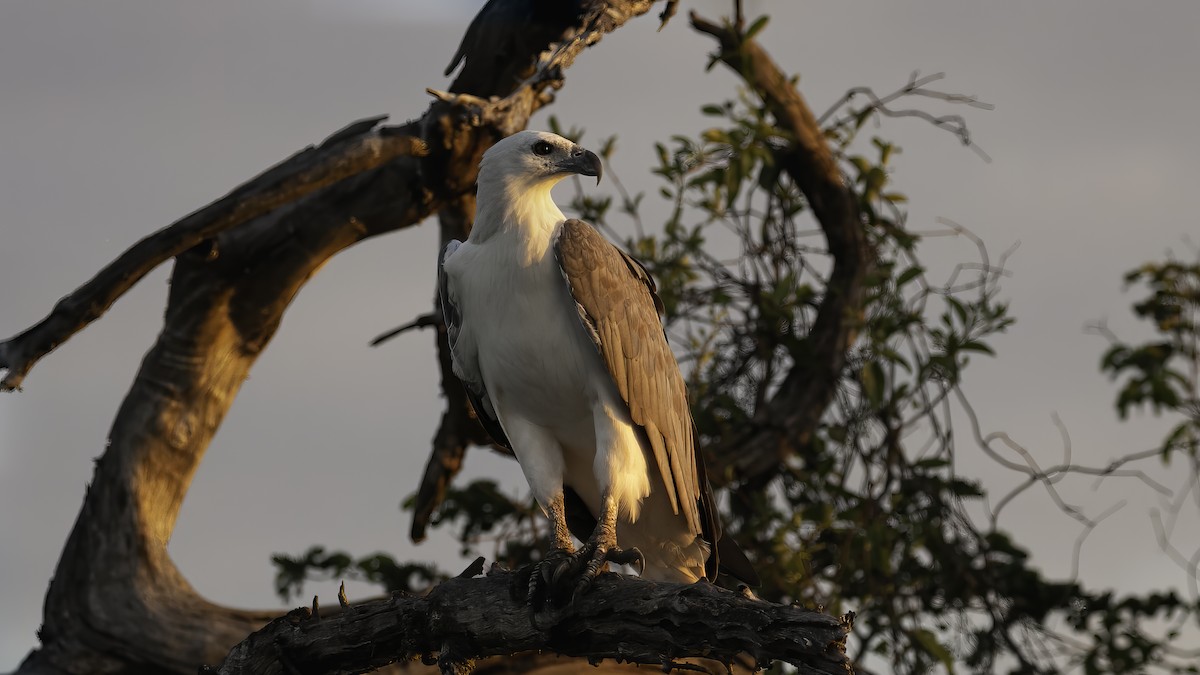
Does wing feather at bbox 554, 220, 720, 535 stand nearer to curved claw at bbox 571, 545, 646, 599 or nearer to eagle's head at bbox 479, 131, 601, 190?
eagle's head at bbox 479, 131, 601, 190

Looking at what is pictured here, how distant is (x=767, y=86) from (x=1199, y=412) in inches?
99.0

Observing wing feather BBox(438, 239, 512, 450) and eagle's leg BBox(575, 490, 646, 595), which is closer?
eagle's leg BBox(575, 490, 646, 595)

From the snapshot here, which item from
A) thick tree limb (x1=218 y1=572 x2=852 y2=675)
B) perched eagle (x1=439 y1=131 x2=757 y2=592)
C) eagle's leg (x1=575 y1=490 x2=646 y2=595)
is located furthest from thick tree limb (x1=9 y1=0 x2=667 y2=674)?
eagle's leg (x1=575 y1=490 x2=646 y2=595)

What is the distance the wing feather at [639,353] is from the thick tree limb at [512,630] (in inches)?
26.3

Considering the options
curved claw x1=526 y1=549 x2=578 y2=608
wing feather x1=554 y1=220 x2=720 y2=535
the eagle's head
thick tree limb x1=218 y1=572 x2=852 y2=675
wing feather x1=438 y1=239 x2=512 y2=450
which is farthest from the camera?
wing feather x1=438 y1=239 x2=512 y2=450

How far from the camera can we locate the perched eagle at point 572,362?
154 inches

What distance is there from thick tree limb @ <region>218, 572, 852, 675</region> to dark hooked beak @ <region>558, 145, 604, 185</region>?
1268 mm

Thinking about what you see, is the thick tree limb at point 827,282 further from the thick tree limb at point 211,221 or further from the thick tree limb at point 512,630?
the thick tree limb at point 512,630

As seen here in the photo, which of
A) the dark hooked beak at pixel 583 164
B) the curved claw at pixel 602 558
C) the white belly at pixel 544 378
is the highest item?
the dark hooked beak at pixel 583 164

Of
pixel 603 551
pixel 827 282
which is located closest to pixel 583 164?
pixel 603 551

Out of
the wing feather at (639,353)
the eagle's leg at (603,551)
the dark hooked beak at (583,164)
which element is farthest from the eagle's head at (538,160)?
the eagle's leg at (603,551)

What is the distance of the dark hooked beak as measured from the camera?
13.4 feet

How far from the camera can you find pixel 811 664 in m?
2.82

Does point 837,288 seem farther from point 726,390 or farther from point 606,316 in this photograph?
point 606,316
